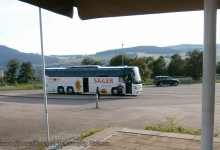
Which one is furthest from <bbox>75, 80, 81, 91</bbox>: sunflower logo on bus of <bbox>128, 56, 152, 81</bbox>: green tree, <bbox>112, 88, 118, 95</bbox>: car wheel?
<bbox>128, 56, 152, 81</bbox>: green tree

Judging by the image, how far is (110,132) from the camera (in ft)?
22.8

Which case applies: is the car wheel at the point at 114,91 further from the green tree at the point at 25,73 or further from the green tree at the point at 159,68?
the green tree at the point at 159,68

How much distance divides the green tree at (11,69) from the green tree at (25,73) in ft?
4.58

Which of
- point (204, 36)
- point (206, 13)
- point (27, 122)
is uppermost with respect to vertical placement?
point (206, 13)

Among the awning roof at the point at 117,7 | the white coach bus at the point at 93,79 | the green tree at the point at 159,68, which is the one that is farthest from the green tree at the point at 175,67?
the awning roof at the point at 117,7

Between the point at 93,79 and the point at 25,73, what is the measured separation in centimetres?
3788

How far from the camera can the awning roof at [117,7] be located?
3768 millimetres

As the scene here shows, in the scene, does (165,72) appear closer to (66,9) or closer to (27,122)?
(27,122)

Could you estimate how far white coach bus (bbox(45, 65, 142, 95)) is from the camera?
25297 millimetres

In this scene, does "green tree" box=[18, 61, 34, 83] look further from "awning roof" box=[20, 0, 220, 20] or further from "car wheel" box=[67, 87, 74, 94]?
"awning roof" box=[20, 0, 220, 20]

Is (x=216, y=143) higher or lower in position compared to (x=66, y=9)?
lower

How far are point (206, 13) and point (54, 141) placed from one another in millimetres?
6110

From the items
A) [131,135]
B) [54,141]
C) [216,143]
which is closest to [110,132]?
[131,135]

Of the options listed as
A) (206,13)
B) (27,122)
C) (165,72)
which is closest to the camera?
(206,13)
